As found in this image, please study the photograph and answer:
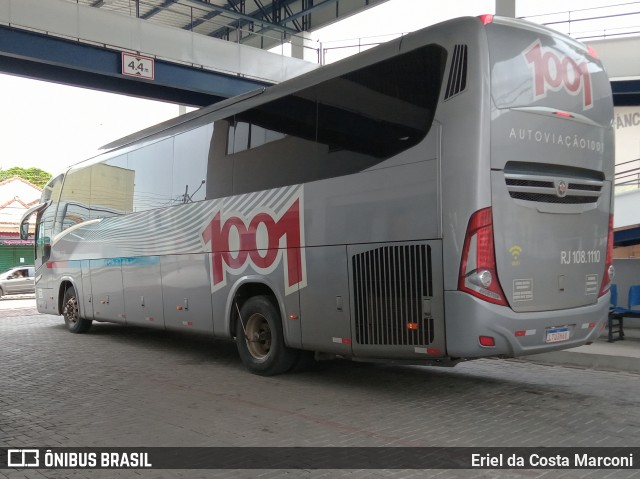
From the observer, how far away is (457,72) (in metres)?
5.98

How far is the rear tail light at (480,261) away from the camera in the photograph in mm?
5777

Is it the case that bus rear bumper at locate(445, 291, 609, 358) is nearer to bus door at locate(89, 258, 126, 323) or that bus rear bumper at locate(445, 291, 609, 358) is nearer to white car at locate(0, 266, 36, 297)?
bus door at locate(89, 258, 126, 323)

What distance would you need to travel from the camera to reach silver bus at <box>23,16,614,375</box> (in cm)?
587

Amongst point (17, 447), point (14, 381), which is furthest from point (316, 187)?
point (14, 381)

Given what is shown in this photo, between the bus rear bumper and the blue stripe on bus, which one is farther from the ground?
the blue stripe on bus

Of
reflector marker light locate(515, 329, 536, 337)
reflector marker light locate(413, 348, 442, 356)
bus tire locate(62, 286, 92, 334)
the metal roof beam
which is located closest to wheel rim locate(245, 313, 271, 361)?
reflector marker light locate(413, 348, 442, 356)

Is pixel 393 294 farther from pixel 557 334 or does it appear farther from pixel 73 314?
pixel 73 314

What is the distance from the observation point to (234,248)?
881cm

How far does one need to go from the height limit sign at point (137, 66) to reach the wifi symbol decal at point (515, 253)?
1205cm

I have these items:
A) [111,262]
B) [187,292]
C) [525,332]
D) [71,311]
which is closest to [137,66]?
[111,262]

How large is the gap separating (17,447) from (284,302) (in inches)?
141

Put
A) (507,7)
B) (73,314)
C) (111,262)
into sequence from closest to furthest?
(111,262) < (73,314) < (507,7)

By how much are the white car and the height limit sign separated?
58.5ft

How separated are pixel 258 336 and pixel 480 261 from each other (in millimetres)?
3999
